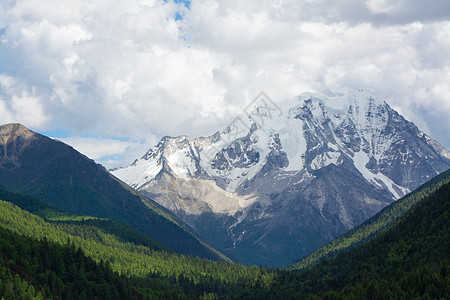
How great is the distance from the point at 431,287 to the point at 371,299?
795 inches

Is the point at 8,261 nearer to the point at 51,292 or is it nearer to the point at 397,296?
the point at 51,292

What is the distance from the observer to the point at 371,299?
199375mm

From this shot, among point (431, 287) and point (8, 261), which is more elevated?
point (8, 261)

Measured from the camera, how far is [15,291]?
174m

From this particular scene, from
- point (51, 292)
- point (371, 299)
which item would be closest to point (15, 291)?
point (51, 292)

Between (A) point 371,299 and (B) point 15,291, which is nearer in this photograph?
(B) point 15,291

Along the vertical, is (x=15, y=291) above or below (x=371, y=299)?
above

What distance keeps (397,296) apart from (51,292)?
110 metres

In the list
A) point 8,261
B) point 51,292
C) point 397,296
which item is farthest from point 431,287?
point 8,261

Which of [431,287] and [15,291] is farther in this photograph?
[431,287]

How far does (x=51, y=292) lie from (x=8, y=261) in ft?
59.1

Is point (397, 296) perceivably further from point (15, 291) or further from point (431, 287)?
point (15, 291)

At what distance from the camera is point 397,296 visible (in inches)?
7525

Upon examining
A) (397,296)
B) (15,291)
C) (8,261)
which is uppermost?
(8,261)
